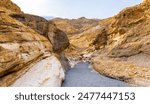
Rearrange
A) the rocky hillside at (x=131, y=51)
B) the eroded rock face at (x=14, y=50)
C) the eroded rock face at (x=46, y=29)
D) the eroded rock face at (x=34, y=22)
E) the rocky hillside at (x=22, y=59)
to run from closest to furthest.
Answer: the eroded rock face at (x=14, y=50)
the rocky hillside at (x=22, y=59)
the rocky hillside at (x=131, y=51)
the eroded rock face at (x=34, y=22)
the eroded rock face at (x=46, y=29)

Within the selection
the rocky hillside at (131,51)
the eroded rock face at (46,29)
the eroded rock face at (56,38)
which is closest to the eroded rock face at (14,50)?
the eroded rock face at (46,29)

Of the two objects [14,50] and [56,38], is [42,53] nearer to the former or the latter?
[14,50]

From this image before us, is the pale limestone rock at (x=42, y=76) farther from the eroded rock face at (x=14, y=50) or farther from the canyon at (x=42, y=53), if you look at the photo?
the eroded rock face at (x=14, y=50)

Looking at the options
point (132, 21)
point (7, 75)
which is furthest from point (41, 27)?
point (132, 21)

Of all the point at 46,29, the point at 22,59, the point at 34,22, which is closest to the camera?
the point at 22,59

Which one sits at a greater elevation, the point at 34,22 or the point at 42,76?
the point at 34,22

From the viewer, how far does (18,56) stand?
13727mm

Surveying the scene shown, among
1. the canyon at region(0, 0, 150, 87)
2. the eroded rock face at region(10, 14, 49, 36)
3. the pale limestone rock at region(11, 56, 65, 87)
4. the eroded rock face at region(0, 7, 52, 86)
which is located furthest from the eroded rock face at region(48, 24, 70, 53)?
the pale limestone rock at region(11, 56, 65, 87)

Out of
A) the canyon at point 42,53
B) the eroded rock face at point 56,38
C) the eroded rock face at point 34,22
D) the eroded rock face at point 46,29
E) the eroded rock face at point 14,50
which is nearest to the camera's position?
the eroded rock face at point 14,50

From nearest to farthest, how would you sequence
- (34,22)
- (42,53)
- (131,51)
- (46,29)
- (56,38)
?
(42,53), (34,22), (131,51), (46,29), (56,38)

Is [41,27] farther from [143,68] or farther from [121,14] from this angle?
[121,14]

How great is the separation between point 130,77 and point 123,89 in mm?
7241

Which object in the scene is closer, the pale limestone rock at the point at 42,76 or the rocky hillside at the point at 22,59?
the rocky hillside at the point at 22,59

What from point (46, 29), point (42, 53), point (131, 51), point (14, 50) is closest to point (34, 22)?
point (46, 29)
